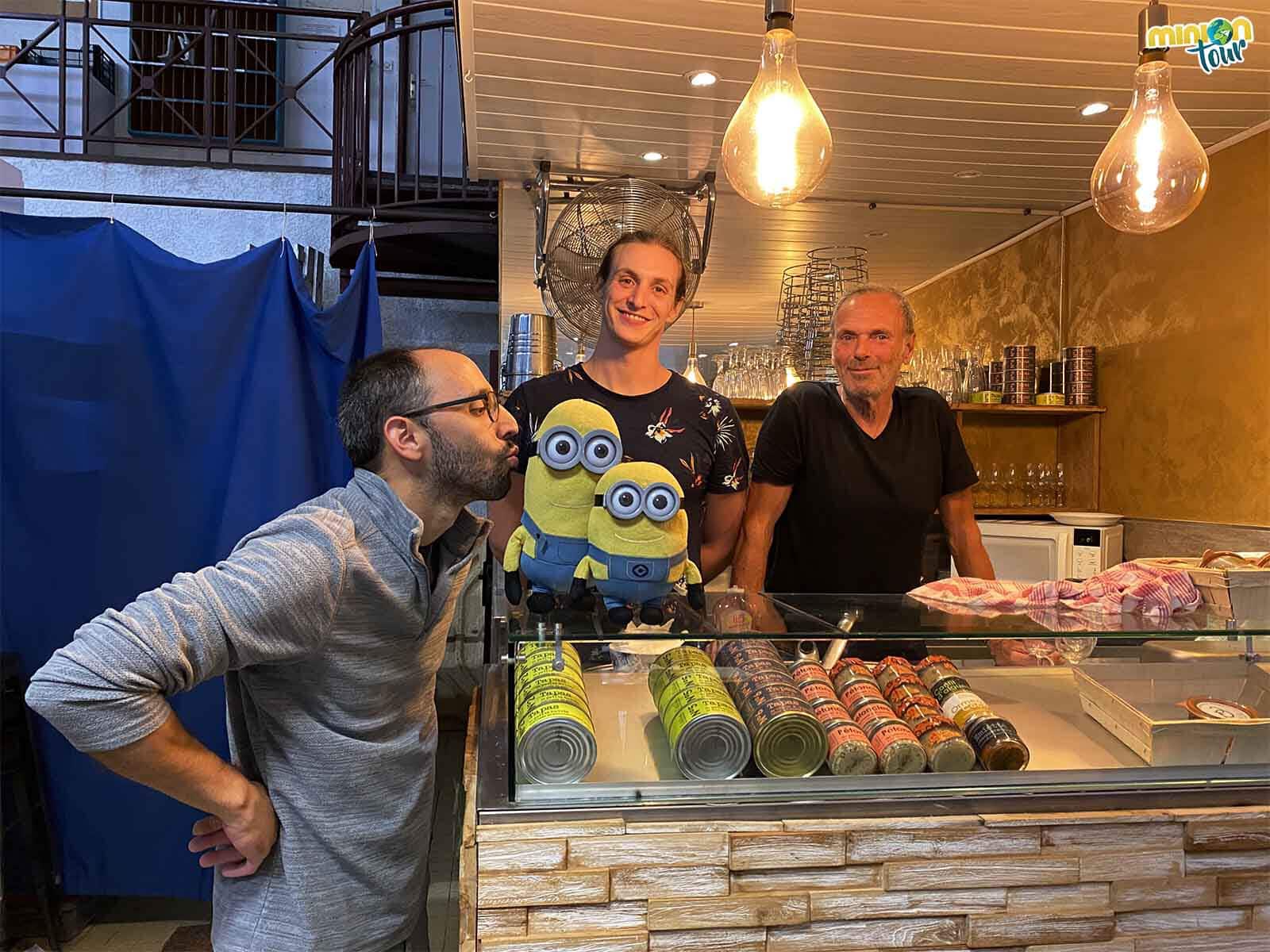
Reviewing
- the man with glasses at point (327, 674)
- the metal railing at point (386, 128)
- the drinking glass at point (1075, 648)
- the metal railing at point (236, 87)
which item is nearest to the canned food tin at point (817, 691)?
the drinking glass at point (1075, 648)

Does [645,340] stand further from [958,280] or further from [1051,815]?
[958,280]

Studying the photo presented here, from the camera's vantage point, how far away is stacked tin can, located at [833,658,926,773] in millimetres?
1169

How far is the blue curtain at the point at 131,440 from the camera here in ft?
8.87

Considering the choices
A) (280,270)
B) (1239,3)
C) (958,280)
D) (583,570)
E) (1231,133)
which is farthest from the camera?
(958,280)

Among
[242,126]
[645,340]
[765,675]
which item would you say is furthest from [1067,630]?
[242,126]

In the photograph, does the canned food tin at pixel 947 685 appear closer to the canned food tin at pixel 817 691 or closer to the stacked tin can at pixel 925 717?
the stacked tin can at pixel 925 717

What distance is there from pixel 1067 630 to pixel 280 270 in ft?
8.33

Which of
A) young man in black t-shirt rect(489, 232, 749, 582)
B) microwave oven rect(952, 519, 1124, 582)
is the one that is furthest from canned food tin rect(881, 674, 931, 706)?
microwave oven rect(952, 519, 1124, 582)

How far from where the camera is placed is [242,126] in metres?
7.95

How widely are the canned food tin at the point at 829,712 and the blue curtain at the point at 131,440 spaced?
2.13m

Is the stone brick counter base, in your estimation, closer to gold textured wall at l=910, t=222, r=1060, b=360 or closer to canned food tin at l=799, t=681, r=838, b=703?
canned food tin at l=799, t=681, r=838, b=703

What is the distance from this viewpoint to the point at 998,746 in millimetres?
1206

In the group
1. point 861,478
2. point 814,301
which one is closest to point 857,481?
point 861,478

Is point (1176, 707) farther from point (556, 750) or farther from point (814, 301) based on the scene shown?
point (814, 301)
